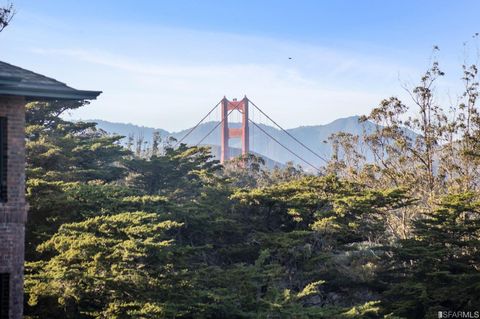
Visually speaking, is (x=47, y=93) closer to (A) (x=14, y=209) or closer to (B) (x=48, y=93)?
(B) (x=48, y=93)

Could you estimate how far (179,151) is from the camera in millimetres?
24375

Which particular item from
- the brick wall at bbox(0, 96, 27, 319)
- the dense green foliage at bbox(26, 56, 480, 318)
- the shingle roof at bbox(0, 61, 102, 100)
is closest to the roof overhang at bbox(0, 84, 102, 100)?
the shingle roof at bbox(0, 61, 102, 100)

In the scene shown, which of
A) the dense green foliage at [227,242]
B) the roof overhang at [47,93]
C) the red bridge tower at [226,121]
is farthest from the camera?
the red bridge tower at [226,121]

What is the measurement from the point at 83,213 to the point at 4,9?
608 cm

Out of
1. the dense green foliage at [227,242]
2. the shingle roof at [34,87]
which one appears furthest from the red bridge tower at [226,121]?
the shingle roof at [34,87]

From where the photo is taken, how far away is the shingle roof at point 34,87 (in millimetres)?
7812

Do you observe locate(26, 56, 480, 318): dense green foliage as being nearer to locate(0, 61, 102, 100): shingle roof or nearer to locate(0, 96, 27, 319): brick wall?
locate(0, 96, 27, 319): brick wall

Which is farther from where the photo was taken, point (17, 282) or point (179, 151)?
point (179, 151)

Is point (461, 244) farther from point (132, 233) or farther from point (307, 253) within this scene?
point (132, 233)

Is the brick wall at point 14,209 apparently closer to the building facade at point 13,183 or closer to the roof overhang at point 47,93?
the building facade at point 13,183

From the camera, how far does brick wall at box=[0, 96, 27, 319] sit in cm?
840

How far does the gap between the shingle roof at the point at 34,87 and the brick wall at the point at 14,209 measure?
38cm

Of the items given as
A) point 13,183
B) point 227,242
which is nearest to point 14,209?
point 13,183

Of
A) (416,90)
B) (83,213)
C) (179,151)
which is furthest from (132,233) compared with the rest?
(416,90)
